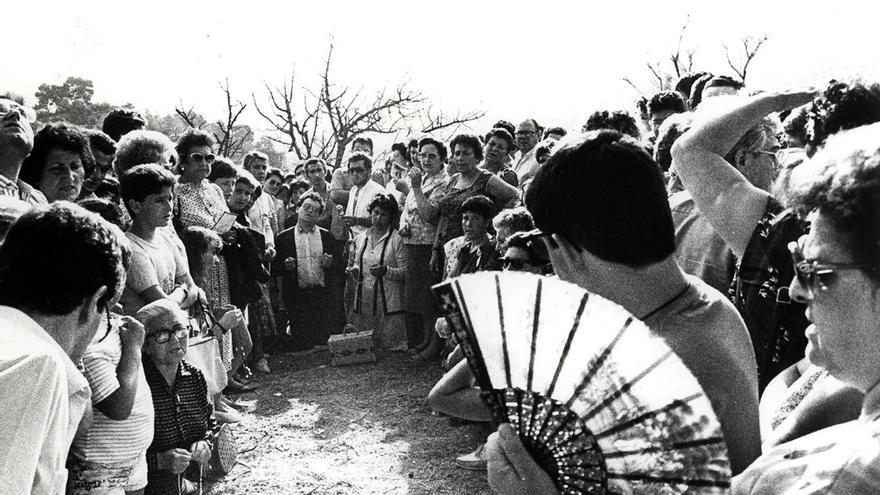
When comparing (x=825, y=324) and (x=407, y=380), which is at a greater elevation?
(x=825, y=324)

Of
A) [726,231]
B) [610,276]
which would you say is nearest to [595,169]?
[610,276]

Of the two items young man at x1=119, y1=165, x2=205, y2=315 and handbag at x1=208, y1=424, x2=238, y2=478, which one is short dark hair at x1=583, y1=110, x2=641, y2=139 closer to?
young man at x1=119, y1=165, x2=205, y2=315

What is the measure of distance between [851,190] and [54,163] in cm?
381

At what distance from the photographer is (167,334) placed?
3607 millimetres

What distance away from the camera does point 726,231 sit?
245cm

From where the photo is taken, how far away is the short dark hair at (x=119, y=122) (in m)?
5.51

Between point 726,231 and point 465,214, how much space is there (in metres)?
3.67

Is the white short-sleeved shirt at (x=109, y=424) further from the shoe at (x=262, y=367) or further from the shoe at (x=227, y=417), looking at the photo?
the shoe at (x=262, y=367)

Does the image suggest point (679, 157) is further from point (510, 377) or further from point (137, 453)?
point (137, 453)

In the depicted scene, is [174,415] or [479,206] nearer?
[174,415]

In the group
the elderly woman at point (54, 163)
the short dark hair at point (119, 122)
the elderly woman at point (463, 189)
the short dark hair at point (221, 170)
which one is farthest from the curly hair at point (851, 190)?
the short dark hair at point (221, 170)

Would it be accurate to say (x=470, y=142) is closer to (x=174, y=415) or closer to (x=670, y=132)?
(x=670, y=132)

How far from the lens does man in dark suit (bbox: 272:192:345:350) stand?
8.18 meters

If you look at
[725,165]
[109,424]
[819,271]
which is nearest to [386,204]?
[109,424]
